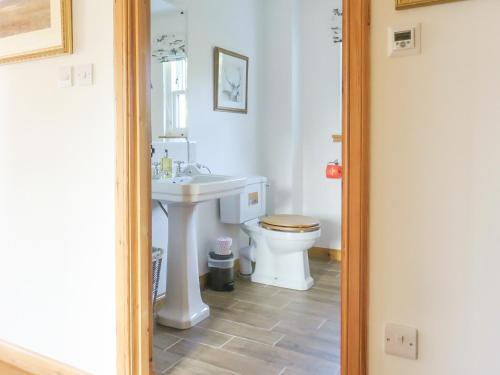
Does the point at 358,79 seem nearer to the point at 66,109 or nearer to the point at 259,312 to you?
the point at 66,109

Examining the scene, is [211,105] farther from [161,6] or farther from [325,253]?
[325,253]

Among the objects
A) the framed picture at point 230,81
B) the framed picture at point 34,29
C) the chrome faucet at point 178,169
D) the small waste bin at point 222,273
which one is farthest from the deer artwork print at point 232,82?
the framed picture at point 34,29

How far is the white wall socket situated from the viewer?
133 centimetres

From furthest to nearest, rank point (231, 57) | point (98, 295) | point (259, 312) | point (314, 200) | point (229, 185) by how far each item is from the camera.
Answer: point (314, 200) → point (231, 57) → point (259, 312) → point (229, 185) → point (98, 295)

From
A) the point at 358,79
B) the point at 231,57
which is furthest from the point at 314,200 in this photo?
the point at 358,79

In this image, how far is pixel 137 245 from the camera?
5.80 ft

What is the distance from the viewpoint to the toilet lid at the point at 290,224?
3.16m

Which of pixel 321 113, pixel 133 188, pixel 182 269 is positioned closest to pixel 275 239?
pixel 182 269

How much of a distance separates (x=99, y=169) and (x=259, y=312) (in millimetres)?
1455

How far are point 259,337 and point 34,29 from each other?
189cm

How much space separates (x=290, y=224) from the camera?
3180 mm

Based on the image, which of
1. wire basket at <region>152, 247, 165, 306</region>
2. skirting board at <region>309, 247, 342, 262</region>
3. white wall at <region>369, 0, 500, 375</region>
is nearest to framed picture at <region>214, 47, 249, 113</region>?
wire basket at <region>152, 247, 165, 306</region>

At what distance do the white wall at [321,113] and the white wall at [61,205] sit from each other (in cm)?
248

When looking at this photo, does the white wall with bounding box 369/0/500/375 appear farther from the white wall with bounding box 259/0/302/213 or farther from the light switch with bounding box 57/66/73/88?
the white wall with bounding box 259/0/302/213
